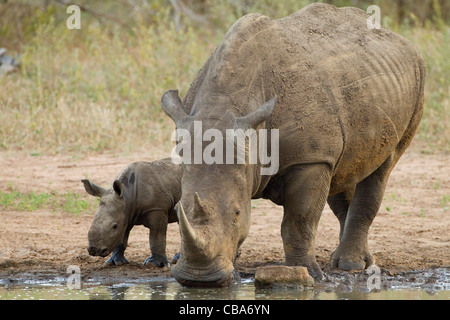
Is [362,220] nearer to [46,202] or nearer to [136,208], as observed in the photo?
[136,208]

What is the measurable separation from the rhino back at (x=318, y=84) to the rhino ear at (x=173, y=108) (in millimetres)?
120

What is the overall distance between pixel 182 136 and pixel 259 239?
3.49 metres

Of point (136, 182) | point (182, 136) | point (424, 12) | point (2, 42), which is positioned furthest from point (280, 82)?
point (424, 12)

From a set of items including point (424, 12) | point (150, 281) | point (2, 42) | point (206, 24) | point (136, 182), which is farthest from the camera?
point (424, 12)

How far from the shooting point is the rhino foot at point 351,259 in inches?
310

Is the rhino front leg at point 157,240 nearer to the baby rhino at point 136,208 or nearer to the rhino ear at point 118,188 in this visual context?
the baby rhino at point 136,208

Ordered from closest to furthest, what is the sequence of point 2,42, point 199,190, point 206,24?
point 199,190, point 2,42, point 206,24

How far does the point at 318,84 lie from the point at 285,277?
60.1 inches

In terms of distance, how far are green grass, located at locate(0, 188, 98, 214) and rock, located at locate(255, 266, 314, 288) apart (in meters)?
3.80

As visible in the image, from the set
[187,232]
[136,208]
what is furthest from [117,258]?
[187,232]

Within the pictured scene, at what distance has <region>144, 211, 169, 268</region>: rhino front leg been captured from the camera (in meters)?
7.77

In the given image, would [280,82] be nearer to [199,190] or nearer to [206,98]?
[206,98]

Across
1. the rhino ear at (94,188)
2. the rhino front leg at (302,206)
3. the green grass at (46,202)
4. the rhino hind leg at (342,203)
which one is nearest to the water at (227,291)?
the rhino front leg at (302,206)
